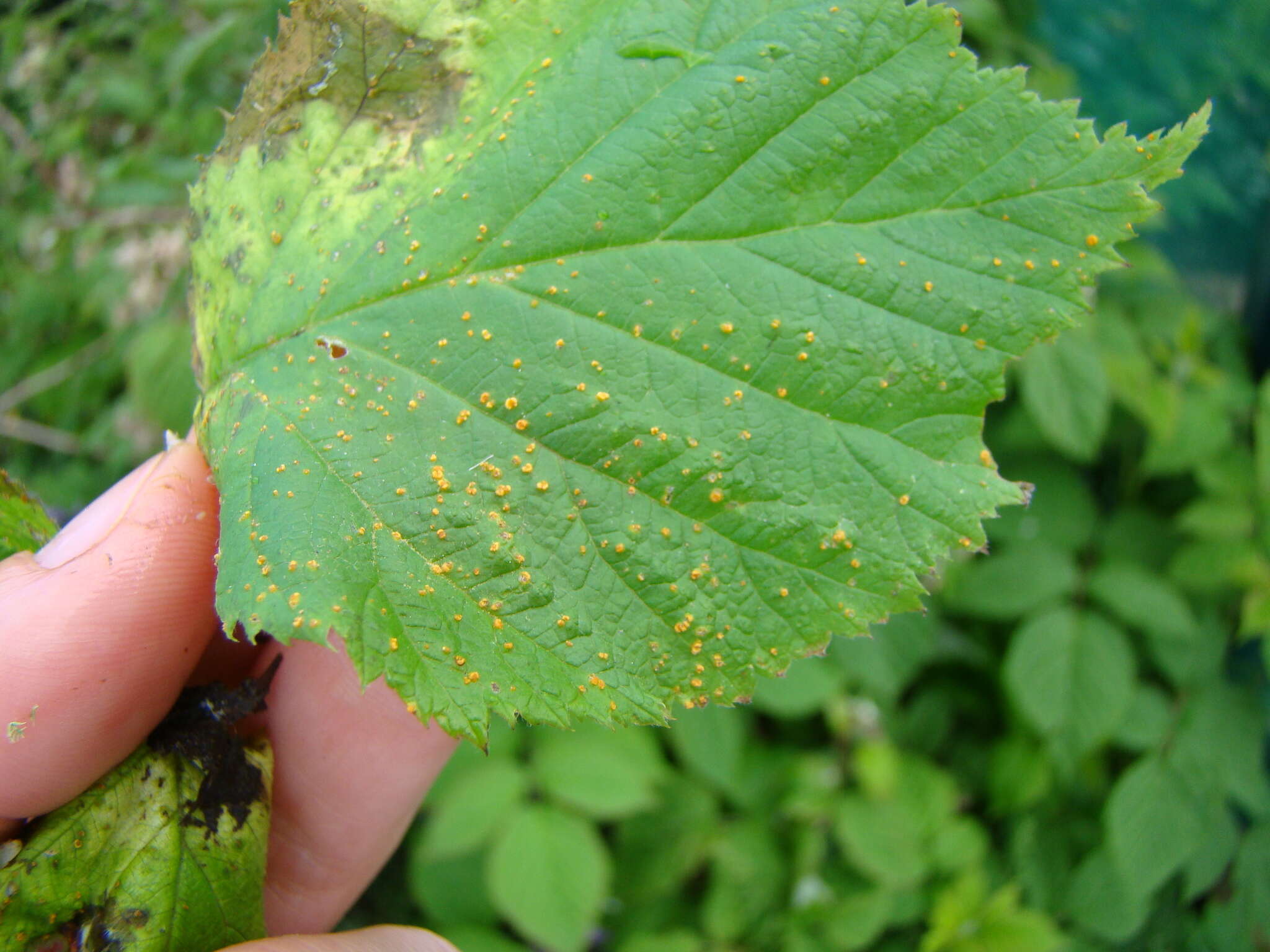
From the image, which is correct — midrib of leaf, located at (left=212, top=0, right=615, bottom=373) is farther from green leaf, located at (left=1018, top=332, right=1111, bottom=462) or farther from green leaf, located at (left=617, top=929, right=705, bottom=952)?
green leaf, located at (left=617, top=929, right=705, bottom=952)

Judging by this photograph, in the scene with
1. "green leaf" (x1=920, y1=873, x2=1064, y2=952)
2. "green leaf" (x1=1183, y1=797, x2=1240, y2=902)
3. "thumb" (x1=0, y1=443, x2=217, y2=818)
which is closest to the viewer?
"thumb" (x1=0, y1=443, x2=217, y2=818)

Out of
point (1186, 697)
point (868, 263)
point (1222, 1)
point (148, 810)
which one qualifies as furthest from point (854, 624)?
point (1222, 1)

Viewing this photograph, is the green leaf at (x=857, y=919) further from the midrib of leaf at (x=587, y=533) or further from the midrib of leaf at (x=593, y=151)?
the midrib of leaf at (x=593, y=151)

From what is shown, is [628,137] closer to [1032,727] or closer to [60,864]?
[60,864]

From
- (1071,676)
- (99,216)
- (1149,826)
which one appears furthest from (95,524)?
(1149,826)

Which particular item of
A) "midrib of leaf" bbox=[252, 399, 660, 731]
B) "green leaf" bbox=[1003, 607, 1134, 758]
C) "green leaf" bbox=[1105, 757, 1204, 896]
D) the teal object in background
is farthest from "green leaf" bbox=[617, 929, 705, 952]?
the teal object in background

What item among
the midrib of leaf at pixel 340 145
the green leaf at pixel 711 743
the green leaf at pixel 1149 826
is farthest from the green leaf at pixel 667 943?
the midrib of leaf at pixel 340 145
